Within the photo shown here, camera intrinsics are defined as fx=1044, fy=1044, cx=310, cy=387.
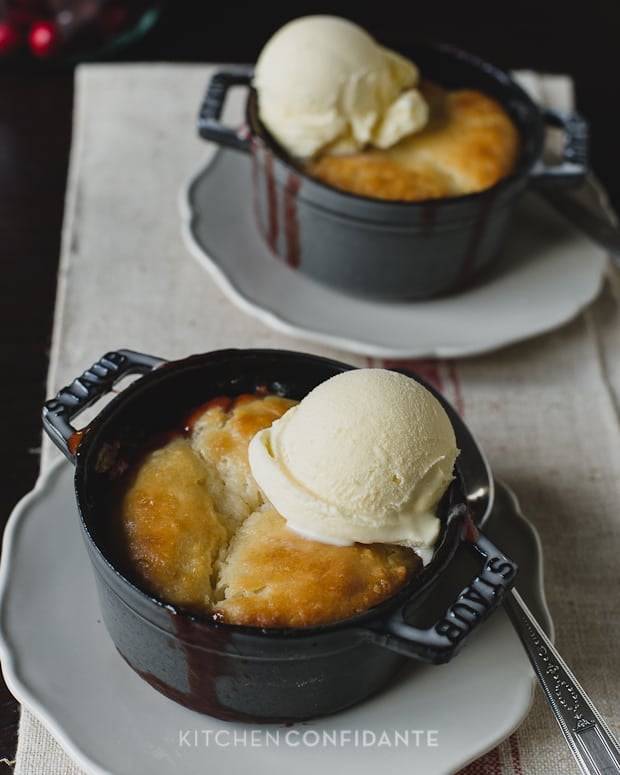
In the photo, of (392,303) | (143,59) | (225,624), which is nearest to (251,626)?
(225,624)

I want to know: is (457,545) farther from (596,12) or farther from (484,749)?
(596,12)

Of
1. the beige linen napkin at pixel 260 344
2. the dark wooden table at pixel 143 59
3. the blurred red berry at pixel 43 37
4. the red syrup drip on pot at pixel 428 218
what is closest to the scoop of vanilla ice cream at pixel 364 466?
the beige linen napkin at pixel 260 344

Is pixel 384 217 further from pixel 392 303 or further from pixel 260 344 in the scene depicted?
pixel 260 344

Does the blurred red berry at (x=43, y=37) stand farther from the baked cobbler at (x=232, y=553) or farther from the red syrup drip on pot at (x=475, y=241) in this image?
the baked cobbler at (x=232, y=553)

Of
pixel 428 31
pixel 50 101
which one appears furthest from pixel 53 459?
pixel 428 31

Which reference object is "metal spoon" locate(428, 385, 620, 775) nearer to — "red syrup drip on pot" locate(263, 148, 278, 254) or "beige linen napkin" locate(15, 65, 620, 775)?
"beige linen napkin" locate(15, 65, 620, 775)
